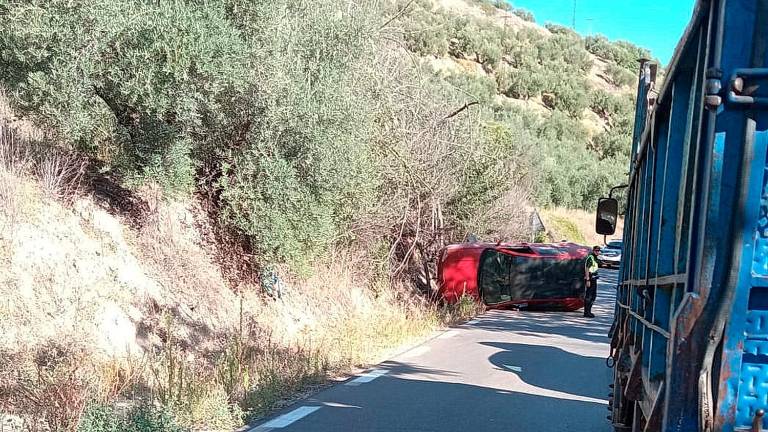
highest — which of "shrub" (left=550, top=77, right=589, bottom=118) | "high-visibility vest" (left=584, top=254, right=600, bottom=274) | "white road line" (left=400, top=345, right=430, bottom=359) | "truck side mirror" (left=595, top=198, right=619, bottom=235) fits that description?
"shrub" (left=550, top=77, right=589, bottom=118)

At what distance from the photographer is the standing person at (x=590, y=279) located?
1770 cm

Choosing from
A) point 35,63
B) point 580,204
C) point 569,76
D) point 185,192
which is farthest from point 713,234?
point 569,76

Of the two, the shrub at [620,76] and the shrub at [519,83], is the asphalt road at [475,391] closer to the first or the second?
the shrub at [519,83]

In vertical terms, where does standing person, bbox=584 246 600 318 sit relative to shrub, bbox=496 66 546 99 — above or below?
below

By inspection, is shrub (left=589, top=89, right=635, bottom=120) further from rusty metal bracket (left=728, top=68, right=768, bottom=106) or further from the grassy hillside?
rusty metal bracket (left=728, top=68, right=768, bottom=106)

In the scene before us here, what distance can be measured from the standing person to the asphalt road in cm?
313

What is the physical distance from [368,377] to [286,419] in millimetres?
2572

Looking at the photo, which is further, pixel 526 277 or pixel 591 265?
pixel 526 277

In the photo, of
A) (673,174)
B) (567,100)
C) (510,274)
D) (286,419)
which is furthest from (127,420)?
(567,100)

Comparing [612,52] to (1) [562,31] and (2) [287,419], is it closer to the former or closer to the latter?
(1) [562,31]

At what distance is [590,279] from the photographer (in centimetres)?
1769

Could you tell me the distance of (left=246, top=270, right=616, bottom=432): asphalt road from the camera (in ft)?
24.5

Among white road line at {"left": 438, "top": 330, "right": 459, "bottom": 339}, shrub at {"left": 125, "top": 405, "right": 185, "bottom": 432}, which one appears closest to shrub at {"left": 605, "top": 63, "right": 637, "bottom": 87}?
white road line at {"left": 438, "top": 330, "right": 459, "bottom": 339}

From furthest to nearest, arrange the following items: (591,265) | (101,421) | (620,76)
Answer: (620,76) < (591,265) < (101,421)
